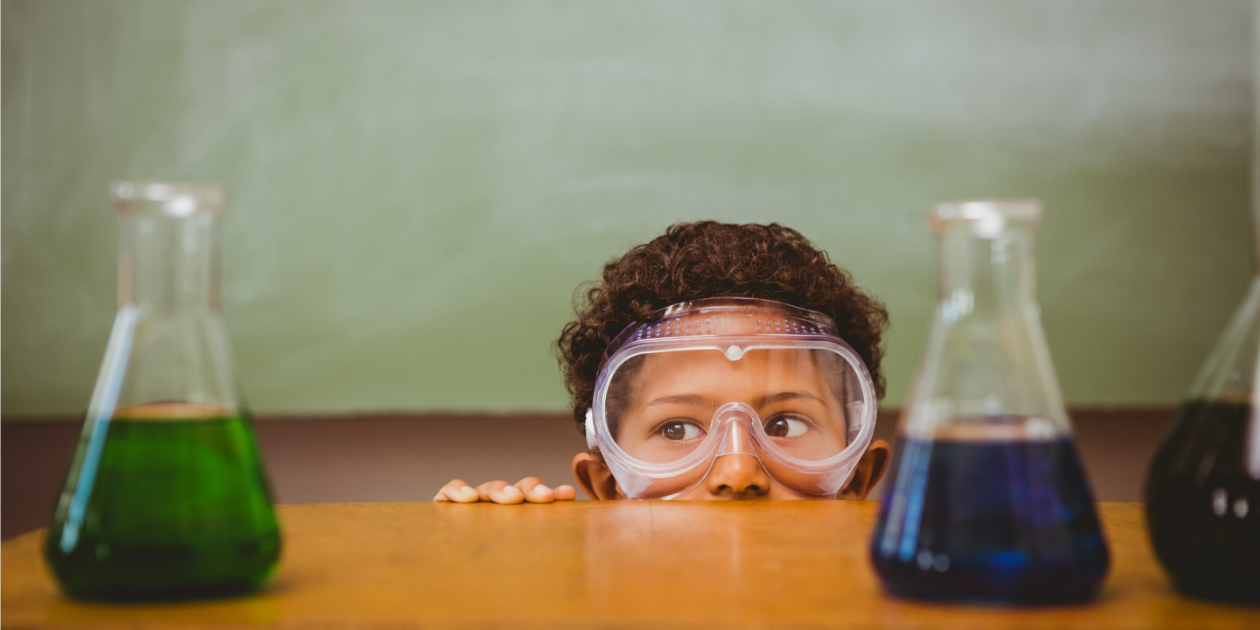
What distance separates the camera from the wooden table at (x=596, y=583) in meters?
0.36

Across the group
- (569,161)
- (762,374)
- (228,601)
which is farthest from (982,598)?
(569,161)

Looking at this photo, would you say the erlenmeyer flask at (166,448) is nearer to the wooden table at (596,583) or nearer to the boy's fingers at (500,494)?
the wooden table at (596,583)

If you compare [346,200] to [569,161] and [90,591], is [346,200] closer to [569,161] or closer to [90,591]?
[569,161]

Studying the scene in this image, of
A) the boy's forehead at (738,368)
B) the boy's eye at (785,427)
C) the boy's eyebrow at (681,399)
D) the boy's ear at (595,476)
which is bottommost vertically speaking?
the boy's ear at (595,476)

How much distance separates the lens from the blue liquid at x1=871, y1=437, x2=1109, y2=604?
1.22 ft

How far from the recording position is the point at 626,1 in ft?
7.16

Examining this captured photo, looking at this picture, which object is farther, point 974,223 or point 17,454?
point 17,454

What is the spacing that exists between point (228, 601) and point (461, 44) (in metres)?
1.96

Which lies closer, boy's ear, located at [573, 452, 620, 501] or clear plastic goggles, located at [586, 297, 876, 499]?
clear plastic goggles, located at [586, 297, 876, 499]

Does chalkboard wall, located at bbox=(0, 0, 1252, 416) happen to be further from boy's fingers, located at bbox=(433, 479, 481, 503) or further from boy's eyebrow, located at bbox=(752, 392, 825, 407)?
boy's fingers, located at bbox=(433, 479, 481, 503)

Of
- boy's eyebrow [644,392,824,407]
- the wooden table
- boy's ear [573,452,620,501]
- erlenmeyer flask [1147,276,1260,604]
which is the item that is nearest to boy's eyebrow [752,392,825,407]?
boy's eyebrow [644,392,824,407]

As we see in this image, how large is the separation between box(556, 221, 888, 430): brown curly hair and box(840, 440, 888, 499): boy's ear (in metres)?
0.11

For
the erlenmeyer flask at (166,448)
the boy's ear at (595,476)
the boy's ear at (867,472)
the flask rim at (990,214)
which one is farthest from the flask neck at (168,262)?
the boy's ear at (867,472)

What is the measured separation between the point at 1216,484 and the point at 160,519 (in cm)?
46
